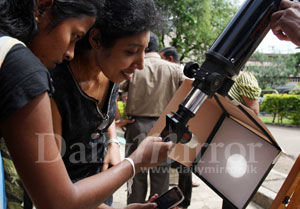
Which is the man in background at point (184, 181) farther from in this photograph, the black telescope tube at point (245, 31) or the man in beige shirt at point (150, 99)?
the black telescope tube at point (245, 31)

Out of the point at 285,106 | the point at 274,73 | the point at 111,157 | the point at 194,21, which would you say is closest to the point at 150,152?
the point at 111,157

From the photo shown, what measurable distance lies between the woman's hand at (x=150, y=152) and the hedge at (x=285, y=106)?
37.9 ft

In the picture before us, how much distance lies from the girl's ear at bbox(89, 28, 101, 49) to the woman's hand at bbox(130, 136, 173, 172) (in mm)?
555

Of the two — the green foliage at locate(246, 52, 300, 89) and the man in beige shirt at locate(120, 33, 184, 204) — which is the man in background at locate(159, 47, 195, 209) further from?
the green foliage at locate(246, 52, 300, 89)

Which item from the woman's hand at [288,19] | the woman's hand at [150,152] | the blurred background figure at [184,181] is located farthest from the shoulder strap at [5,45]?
the blurred background figure at [184,181]

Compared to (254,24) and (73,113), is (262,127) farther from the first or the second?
(73,113)

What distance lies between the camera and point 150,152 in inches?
44.5

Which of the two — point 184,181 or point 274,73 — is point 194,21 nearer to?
point 184,181

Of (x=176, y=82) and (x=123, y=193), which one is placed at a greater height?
(x=176, y=82)

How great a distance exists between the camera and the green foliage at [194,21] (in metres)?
11.6

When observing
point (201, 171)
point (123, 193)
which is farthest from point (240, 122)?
point (123, 193)

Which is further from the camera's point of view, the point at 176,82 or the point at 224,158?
the point at 176,82

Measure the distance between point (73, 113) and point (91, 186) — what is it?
430 mm

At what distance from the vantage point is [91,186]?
93 centimetres
